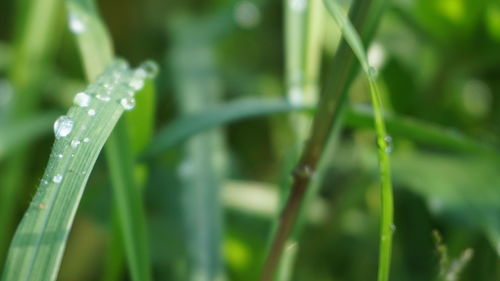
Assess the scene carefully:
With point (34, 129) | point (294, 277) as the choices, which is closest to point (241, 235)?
point (294, 277)

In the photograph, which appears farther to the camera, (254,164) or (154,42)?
(154,42)

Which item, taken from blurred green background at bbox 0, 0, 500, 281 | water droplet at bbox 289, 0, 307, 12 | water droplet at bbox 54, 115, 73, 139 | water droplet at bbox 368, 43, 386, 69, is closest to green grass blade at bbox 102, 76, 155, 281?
blurred green background at bbox 0, 0, 500, 281

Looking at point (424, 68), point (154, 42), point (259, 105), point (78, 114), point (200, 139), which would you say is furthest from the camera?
point (154, 42)

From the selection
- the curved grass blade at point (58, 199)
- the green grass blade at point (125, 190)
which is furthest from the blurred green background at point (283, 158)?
the curved grass blade at point (58, 199)

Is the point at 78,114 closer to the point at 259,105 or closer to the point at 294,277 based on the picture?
the point at 259,105

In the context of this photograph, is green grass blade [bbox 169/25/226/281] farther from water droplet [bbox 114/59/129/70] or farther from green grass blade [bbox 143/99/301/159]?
water droplet [bbox 114/59/129/70]

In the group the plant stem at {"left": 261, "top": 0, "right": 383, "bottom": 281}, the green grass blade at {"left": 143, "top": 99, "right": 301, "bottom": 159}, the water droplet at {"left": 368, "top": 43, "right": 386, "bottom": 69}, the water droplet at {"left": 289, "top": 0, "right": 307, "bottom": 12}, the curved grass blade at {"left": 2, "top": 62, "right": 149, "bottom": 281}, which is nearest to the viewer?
the curved grass blade at {"left": 2, "top": 62, "right": 149, "bottom": 281}
